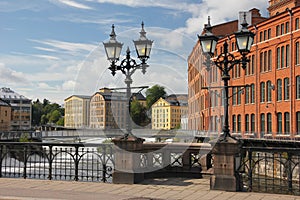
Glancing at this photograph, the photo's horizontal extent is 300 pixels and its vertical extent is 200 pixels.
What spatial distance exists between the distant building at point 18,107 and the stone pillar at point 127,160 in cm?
13528

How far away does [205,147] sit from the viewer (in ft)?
39.7

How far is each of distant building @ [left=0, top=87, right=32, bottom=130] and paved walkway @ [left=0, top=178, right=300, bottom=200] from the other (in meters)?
135

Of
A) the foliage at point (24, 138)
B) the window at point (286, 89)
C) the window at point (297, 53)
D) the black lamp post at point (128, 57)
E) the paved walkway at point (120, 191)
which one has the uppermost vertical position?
the window at point (297, 53)

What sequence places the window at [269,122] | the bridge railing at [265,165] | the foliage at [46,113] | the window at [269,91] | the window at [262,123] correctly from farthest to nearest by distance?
the foliage at [46,113], the window at [262,123], the window at [269,91], the window at [269,122], the bridge railing at [265,165]

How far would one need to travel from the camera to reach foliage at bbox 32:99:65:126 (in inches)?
6181

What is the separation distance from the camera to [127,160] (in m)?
11.6

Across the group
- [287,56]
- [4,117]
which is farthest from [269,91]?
[4,117]

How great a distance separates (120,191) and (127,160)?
4.48 ft

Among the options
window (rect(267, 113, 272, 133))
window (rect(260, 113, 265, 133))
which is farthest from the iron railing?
window (rect(260, 113, 265, 133))

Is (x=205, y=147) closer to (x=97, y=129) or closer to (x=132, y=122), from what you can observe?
(x=132, y=122)

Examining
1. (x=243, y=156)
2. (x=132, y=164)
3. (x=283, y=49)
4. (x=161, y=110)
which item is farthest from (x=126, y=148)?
(x=283, y=49)

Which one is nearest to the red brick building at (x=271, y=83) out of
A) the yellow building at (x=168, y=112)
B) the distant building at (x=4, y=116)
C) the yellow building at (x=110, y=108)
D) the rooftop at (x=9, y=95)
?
the yellow building at (x=110, y=108)

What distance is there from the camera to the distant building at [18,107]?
141875 millimetres

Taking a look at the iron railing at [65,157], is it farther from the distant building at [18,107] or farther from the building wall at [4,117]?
the distant building at [18,107]
